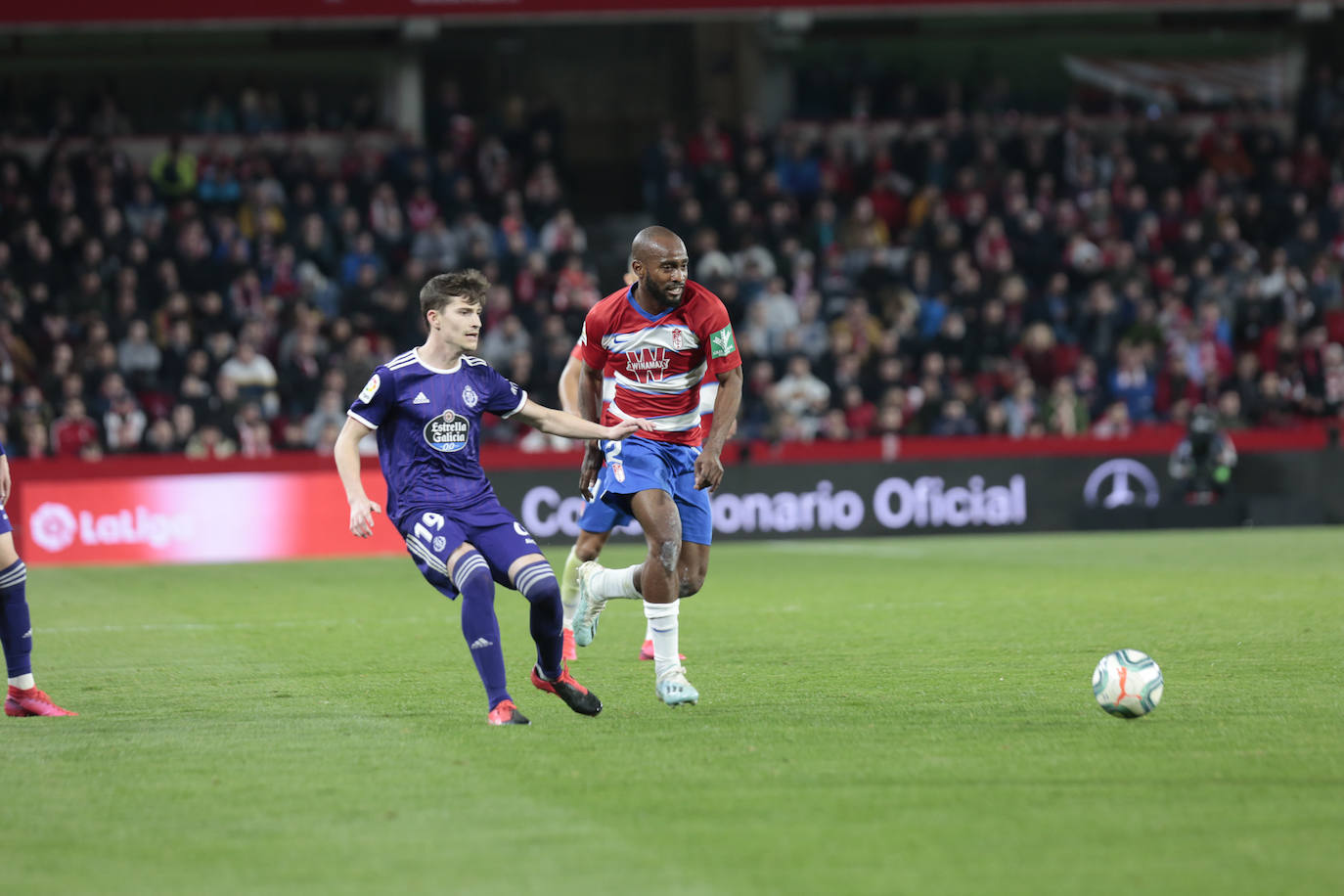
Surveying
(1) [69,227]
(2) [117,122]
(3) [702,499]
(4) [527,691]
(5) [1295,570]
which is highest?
(2) [117,122]

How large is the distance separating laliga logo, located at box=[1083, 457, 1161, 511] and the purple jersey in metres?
13.9

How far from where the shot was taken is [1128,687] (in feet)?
23.2

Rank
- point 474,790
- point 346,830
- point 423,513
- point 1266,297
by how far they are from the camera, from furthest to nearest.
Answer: point 1266,297 → point 423,513 → point 474,790 → point 346,830

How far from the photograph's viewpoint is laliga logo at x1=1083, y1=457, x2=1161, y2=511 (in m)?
20.2

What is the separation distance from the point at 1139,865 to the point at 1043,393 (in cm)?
1770

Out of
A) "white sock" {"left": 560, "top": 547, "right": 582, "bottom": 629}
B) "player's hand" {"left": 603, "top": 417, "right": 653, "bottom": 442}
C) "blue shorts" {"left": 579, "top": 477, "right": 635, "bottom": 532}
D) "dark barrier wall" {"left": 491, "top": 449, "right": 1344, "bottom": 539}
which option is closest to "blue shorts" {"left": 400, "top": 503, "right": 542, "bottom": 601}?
"player's hand" {"left": 603, "top": 417, "right": 653, "bottom": 442}

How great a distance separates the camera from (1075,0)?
965 inches

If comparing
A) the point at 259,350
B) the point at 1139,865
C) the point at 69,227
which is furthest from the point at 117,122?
the point at 1139,865

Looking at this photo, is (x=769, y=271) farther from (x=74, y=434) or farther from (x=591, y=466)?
(x=591, y=466)

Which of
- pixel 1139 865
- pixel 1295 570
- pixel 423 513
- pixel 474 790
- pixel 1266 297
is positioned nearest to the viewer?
pixel 1139 865

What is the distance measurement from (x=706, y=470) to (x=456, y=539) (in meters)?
1.34

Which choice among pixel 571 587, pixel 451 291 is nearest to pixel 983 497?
pixel 571 587

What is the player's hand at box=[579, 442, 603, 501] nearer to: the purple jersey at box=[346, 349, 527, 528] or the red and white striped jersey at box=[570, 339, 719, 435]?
the red and white striped jersey at box=[570, 339, 719, 435]

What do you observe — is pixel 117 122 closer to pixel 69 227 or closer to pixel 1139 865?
pixel 69 227
